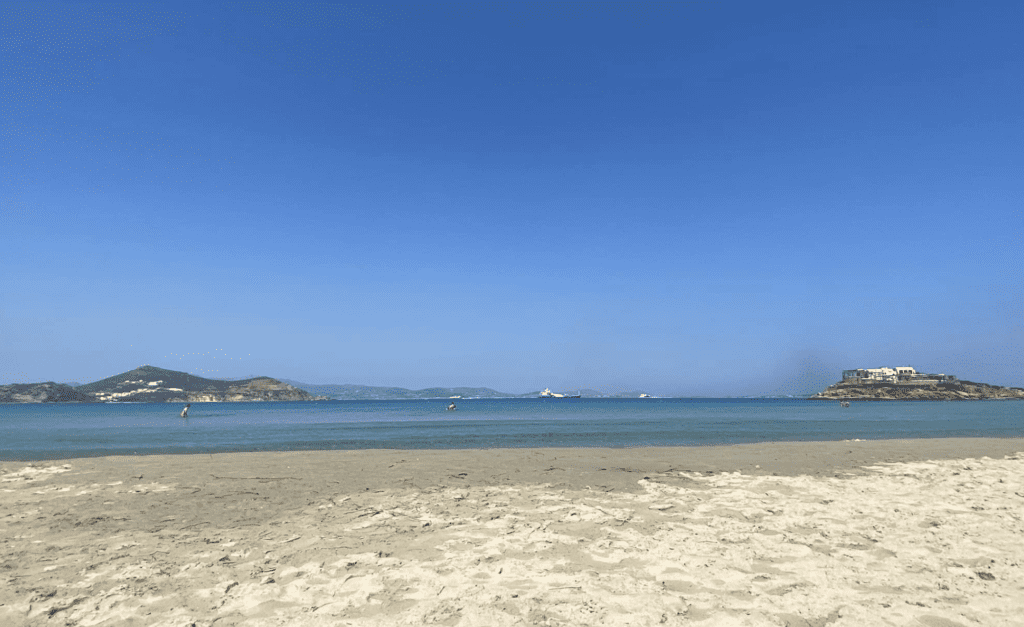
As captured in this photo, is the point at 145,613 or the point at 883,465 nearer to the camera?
the point at 145,613

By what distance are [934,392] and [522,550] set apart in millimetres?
195363

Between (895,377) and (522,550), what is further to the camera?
(895,377)

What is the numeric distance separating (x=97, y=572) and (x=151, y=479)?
735 cm

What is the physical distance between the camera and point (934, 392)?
152 metres

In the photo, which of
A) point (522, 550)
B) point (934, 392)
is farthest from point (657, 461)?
point (934, 392)

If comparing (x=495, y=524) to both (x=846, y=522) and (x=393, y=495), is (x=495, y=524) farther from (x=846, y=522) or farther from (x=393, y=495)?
(x=846, y=522)

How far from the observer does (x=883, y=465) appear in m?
13.5

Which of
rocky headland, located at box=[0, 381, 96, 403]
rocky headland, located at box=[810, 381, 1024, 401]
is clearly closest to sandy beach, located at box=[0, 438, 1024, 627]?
rocky headland, located at box=[810, 381, 1024, 401]

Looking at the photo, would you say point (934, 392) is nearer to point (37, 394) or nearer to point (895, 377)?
point (895, 377)

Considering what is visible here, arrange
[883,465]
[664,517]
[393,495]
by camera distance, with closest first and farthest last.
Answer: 1. [664,517]
2. [393,495]
3. [883,465]

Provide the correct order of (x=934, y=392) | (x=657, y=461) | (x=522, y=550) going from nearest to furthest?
(x=522, y=550), (x=657, y=461), (x=934, y=392)

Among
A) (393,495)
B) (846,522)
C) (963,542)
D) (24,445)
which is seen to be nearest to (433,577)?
(393,495)

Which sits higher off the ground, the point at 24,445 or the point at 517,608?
the point at 517,608

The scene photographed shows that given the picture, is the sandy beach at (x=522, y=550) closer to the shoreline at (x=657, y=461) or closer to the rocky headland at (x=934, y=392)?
the shoreline at (x=657, y=461)
